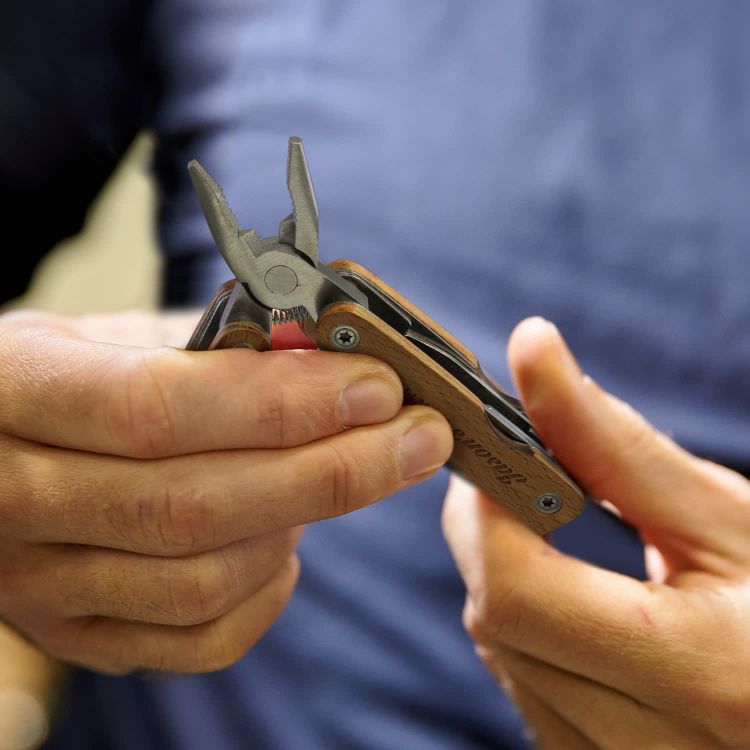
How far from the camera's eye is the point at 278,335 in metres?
0.83

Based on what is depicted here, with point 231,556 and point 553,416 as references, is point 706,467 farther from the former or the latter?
point 231,556

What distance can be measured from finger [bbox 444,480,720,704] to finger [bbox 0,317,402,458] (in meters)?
0.26

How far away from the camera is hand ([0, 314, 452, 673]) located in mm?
735

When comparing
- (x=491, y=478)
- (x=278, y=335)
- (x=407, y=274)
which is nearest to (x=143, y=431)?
(x=278, y=335)

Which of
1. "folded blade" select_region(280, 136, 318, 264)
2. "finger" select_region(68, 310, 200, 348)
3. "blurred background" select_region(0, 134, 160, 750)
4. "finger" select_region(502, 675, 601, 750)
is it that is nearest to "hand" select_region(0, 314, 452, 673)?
"folded blade" select_region(280, 136, 318, 264)

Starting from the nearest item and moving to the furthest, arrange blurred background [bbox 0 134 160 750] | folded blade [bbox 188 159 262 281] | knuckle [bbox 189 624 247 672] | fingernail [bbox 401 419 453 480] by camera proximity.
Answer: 1. folded blade [bbox 188 159 262 281]
2. fingernail [bbox 401 419 453 480]
3. knuckle [bbox 189 624 247 672]
4. blurred background [bbox 0 134 160 750]

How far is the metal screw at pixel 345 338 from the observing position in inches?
30.0

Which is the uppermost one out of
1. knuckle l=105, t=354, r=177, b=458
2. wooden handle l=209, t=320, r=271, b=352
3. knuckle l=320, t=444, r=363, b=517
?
wooden handle l=209, t=320, r=271, b=352

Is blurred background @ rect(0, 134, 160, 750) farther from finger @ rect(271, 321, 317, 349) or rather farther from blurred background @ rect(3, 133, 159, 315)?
finger @ rect(271, 321, 317, 349)

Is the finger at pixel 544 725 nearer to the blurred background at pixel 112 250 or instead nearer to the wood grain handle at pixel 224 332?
the wood grain handle at pixel 224 332

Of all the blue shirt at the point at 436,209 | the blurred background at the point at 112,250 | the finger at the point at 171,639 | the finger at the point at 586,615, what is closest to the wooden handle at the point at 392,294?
the finger at the point at 586,615

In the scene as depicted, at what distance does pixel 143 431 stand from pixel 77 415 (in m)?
0.07

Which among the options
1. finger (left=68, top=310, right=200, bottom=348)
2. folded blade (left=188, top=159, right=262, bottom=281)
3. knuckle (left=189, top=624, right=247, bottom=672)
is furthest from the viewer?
finger (left=68, top=310, right=200, bottom=348)

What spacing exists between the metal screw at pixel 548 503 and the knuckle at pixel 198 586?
34 cm
